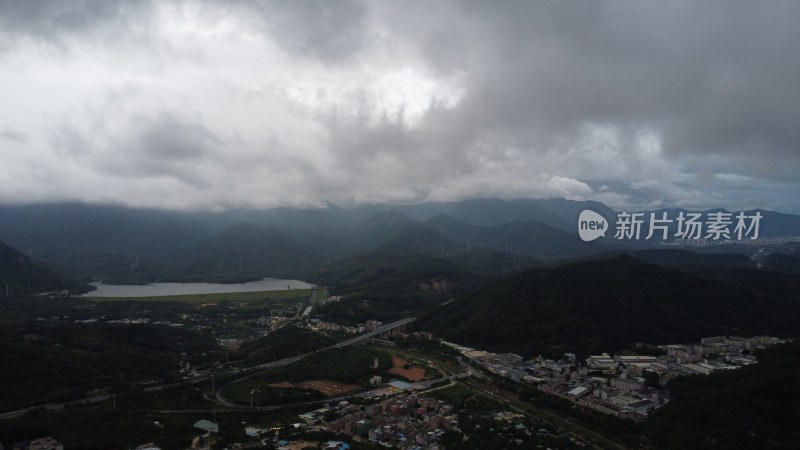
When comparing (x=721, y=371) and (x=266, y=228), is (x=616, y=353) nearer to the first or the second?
(x=721, y=371)

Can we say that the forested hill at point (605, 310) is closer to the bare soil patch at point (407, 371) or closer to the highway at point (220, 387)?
the highway at point (220, 387)

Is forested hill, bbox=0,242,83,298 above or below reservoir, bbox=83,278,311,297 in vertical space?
above

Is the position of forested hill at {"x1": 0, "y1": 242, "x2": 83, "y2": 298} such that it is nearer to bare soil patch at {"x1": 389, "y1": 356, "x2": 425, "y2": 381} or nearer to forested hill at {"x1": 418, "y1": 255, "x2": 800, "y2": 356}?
forested hill at {"x1": 418, "y1": 255, "x2": 800, "y2": 356}

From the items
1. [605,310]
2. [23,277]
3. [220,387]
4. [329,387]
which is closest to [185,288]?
[23,277]

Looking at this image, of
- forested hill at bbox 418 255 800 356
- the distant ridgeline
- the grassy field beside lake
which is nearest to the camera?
forested hill at bbox 418 255 800 356

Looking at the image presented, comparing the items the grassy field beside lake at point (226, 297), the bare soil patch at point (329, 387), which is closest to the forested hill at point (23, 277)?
the grassy field beside lake at point (226, 297)

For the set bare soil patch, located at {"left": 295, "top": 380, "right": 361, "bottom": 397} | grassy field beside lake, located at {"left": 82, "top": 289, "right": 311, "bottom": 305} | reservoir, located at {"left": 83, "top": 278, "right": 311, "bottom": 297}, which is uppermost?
bare soil patch, located at {"left": 295, "top": 380, "right": 361, "bottom": 397}

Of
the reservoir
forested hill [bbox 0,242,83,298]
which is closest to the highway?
the reservoir
